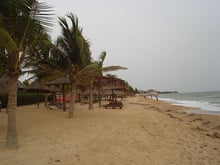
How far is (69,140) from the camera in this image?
255 inches

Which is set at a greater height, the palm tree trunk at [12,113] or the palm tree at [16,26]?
the palm tree at [16,26]

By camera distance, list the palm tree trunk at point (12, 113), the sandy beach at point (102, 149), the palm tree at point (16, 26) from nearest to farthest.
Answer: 1. the sandy beach at point (102, 149)
2. the palm tree at point (16, 26)
3. the palm tree trunk at point (12, 113)

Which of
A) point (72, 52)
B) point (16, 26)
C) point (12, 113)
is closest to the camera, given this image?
point (16, 26)

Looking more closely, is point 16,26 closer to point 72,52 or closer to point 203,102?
point 72,52

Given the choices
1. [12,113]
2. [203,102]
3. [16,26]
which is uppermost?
[16,26]

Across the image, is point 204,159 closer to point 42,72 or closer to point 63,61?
point 63,61

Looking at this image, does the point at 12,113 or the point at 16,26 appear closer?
the point at 16,26

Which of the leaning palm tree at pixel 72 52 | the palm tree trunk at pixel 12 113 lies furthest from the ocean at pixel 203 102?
the palm tree trunk at pixel 12 113

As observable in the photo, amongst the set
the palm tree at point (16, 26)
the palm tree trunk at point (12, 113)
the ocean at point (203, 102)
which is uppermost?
the palm tree at point (16, 26)

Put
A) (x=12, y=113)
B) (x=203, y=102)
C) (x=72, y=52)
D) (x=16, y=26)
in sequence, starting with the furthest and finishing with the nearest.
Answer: (x=203, y=102) → (x=72, y=52) → (x=12, y=113) → (x=16, y=26)

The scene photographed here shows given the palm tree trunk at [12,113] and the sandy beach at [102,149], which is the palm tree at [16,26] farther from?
the sandy beach at [102,149]

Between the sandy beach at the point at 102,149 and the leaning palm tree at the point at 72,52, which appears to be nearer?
the sandy beach at the point at 102,149

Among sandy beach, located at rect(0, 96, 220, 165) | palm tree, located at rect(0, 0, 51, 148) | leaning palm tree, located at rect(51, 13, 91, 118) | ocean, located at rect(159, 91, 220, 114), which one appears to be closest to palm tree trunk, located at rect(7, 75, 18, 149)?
palm tree, located at rect(0, 0, 51, 148)

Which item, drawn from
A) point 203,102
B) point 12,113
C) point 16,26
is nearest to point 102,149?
point 12,113
